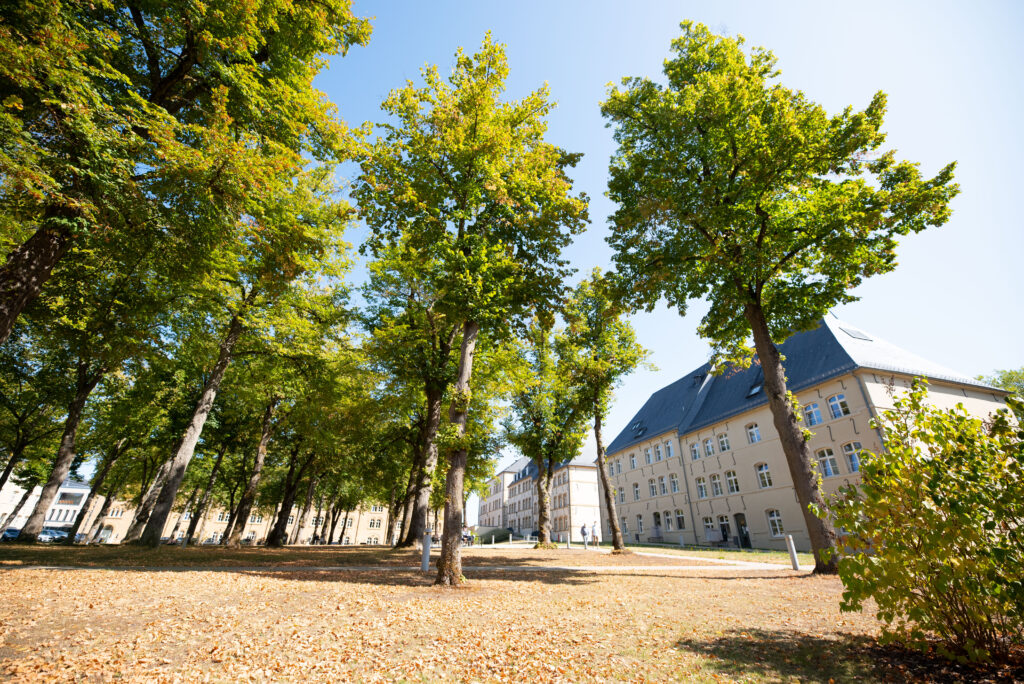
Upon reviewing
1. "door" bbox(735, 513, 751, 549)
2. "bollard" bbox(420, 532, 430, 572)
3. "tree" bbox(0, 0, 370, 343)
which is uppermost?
"tree" bbox(0, 0, 370, 343)

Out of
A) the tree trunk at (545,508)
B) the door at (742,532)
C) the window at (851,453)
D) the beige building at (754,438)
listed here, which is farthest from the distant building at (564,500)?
the window at (851,453)

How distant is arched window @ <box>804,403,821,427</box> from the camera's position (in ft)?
89.9

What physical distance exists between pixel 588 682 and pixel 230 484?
143ft

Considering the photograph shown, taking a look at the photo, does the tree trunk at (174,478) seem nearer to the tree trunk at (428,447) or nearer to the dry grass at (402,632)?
the dry grass at (402,632)

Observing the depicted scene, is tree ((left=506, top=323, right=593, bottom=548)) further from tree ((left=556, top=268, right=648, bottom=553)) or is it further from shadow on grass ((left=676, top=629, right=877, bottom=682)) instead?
shadow on grass ((left=676, top=629, right=877, bottom=682))

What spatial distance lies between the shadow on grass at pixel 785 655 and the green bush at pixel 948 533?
0.56 meters

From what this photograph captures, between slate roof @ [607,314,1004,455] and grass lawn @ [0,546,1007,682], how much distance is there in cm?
1863

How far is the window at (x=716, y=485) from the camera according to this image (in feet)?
112

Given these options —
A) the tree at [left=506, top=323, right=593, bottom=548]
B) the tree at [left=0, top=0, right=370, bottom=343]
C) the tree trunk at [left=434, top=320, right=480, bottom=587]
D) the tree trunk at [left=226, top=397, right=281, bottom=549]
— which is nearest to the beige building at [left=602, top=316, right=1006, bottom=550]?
the tree at [left=506, top=323, right=593, bottom=548]

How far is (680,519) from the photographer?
125 ft

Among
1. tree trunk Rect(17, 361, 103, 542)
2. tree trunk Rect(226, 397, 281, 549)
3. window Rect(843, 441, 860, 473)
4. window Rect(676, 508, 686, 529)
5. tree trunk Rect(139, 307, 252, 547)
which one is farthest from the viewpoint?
window Rect(676, 508, 686, 529)

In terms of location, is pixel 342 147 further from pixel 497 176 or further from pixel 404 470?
pixel 404 470

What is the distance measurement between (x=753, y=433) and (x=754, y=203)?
24.8m

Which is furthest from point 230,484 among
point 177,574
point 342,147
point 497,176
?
point 497,176
